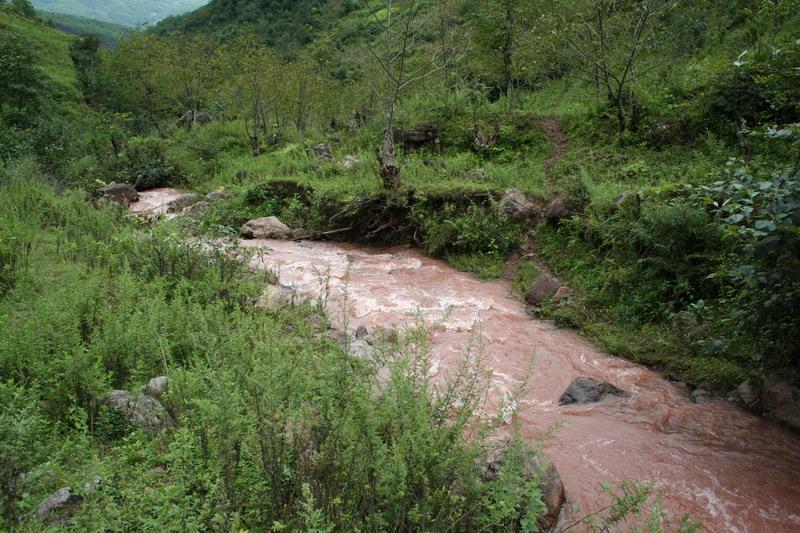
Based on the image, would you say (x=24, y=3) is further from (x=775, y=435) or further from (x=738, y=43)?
(x=775, y=435)

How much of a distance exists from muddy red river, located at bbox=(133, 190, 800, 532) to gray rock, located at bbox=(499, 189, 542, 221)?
249 cm

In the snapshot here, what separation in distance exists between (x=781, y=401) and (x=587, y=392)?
1.95m

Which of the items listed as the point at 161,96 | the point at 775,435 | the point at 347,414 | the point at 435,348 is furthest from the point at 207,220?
the point at 161,96

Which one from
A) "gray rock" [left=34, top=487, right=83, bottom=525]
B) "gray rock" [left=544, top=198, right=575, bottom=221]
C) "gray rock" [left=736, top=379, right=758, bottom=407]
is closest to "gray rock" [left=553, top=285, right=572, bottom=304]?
"gray rock" [left=544, top=198, right=575, bottom=221]

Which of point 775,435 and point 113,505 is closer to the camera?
point 113,505

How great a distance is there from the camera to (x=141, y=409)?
4012 millimetres

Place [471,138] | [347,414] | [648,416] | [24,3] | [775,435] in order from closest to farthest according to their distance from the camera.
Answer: [347,414], [775,435], [648,416], [471,138], [24,3]

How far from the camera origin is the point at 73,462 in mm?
3338

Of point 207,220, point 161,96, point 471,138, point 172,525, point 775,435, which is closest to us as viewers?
point 172,525

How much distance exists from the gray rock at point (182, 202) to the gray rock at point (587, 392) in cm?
1341

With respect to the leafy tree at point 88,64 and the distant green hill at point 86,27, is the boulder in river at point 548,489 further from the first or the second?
the distant green hill at point 86,27

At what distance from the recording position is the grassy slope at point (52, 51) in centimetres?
3234

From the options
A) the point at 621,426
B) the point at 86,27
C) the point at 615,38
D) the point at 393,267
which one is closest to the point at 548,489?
the point at 621,426

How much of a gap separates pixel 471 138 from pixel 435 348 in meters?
9.79
